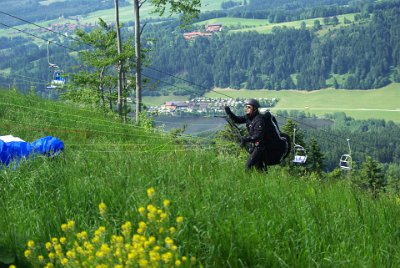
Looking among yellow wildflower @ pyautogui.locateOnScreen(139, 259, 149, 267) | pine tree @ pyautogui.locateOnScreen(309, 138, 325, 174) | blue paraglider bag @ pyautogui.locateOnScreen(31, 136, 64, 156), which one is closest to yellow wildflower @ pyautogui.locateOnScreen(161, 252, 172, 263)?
yellow wildflower @ pyautogui.locateOnScreen(139, 259, 149, 267)

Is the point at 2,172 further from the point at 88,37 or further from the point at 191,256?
the point at 88,37

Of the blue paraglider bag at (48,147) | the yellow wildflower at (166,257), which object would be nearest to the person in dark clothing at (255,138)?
the blue paraglider bag at (48,147)

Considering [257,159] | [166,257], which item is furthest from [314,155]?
[166,257]

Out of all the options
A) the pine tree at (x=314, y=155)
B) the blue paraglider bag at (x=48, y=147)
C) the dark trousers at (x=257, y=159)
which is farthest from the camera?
the pine tree at (x=314, y=155)

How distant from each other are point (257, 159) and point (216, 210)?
194 inches

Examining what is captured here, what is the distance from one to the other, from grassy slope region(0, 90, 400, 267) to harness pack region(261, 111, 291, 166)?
2301mm

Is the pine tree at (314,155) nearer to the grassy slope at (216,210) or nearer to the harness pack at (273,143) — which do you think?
the harness pack at (273,143)

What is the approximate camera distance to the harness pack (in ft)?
34.9

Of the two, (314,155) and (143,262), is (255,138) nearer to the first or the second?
(143,262)

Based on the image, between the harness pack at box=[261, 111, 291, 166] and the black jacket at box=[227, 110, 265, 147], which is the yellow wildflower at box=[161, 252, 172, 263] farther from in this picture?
the harness pack at box=[261, 111, 291, 166]

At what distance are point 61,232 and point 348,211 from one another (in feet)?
8.55

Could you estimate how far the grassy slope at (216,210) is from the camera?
4961mm

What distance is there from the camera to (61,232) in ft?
17.2

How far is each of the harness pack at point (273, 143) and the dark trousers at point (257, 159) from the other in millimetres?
117
